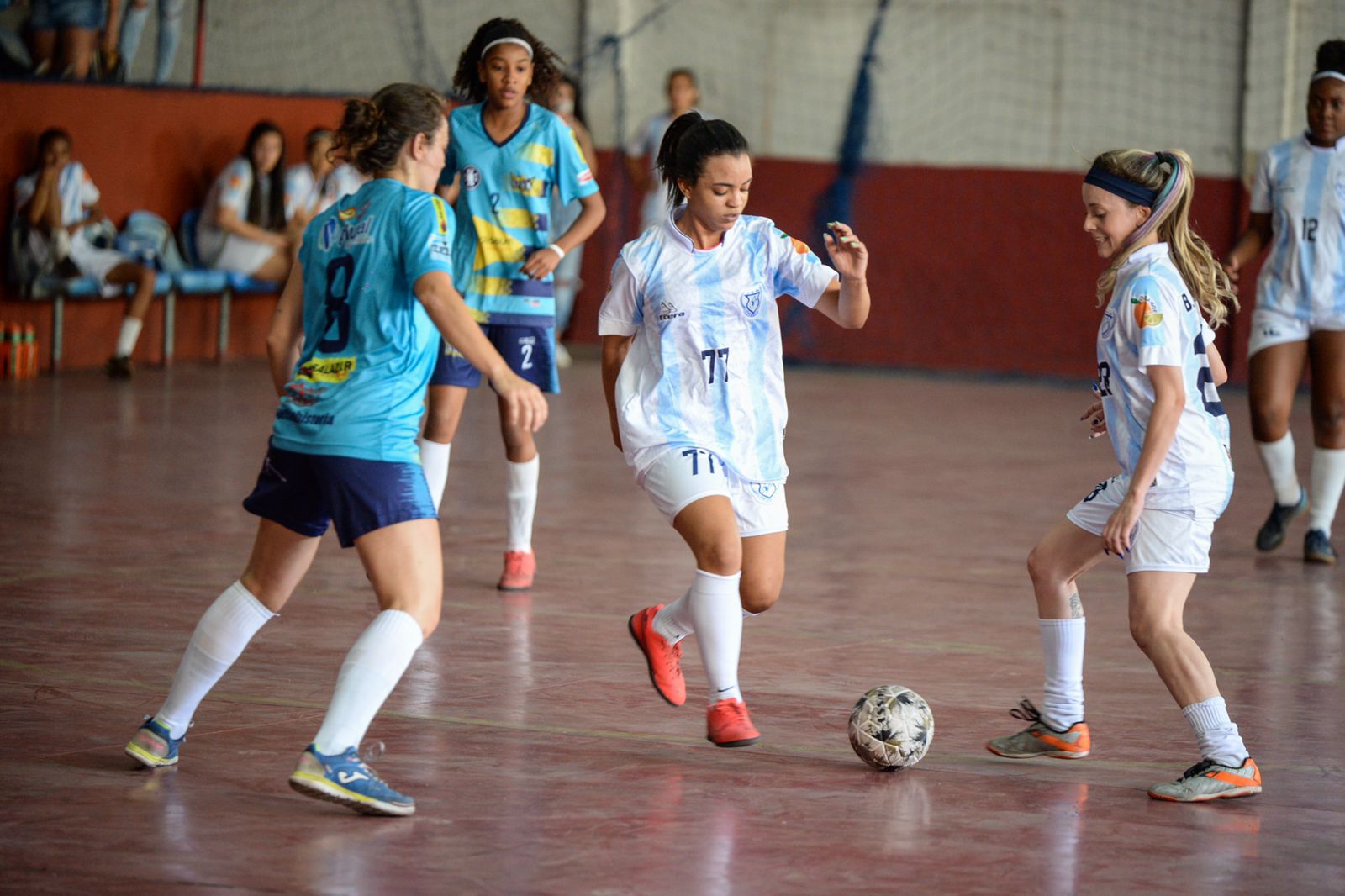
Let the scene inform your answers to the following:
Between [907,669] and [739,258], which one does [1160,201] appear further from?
[907,669]

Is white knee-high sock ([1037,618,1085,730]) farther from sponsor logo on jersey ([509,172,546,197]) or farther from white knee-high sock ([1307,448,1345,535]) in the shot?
white knee-high sock ([1307,448,1345,535])

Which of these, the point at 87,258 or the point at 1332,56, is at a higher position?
the point at 1332,56

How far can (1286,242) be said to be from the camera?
7859 millimetres

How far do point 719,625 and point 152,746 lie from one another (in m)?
1.46

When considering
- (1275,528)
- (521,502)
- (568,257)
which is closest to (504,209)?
(521,502)

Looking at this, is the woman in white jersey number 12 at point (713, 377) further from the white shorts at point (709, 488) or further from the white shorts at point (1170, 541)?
the white shorts at point (1170, 541)

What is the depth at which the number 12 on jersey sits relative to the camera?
484 centimetres

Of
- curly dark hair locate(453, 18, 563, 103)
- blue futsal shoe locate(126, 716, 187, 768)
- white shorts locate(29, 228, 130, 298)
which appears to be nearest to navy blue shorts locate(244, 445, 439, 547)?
blue futsal shoe locate(126, 716, 187, 768)

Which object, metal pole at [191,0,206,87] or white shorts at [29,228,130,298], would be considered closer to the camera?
white shorts at [29,228,130,298]

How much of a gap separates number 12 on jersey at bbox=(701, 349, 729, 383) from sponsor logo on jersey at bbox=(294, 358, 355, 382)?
112 cm

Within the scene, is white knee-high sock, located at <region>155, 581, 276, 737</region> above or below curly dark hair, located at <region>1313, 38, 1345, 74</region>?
below

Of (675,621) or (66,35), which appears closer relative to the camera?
(675,621)

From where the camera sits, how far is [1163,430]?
4.21 m

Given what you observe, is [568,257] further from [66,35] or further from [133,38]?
[66,35]
